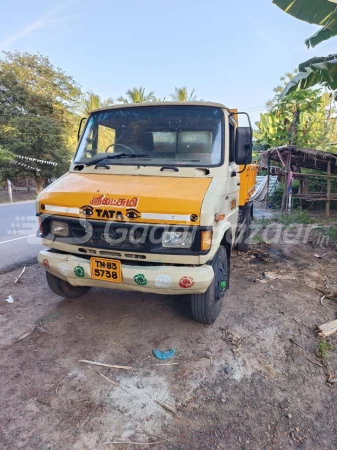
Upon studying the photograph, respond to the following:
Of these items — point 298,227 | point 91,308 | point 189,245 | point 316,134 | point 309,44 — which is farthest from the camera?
point 316,134

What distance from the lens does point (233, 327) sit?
3344 millimetres

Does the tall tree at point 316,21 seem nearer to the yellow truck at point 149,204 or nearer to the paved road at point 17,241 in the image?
the yellow truck at point 149,204

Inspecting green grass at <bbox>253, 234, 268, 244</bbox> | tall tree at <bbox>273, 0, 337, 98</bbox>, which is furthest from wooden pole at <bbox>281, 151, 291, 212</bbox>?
tall tree at <bbox>273, 0, 337, 98</bbox>

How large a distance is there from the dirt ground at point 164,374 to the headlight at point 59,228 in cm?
104

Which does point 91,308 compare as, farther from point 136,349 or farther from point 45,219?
point 45,219

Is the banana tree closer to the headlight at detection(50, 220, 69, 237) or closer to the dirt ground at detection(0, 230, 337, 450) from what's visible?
the dirt ground at detection(0, 230, 337, 450)

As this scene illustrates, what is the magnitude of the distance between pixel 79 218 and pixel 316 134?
16579 millimetres

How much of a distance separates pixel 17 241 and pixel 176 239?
18.9 ft

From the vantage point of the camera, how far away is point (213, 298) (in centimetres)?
312

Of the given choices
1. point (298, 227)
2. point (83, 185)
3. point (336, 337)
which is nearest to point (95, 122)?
point (83, 185)

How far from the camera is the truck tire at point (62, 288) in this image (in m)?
3.62

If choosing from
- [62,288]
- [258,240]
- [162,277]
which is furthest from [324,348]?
[258,240]

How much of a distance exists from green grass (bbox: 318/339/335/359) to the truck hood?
1.75 meters

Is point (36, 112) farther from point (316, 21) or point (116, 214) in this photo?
point (116, 214)
